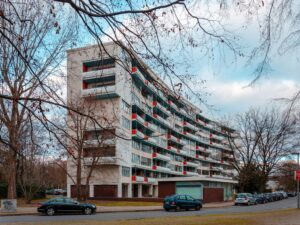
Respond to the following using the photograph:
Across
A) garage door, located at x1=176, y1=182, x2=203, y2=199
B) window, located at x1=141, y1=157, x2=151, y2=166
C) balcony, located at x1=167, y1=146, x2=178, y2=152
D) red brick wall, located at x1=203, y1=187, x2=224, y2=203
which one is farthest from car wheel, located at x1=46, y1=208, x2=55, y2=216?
balcony, located at x1=167, y1=146, x2=178, y2=152

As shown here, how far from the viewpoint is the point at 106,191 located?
217 feet

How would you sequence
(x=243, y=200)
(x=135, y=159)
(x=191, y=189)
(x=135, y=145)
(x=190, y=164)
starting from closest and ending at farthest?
(x=243, y=200) → (x=191, y=189) → (x=135, y=159) → (x=135, y=145) → (x=190, y=164)

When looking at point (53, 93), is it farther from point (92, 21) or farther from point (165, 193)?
point (165, 193)

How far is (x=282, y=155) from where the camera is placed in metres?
65.6

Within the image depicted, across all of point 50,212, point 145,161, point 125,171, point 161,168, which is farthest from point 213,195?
point 50,212

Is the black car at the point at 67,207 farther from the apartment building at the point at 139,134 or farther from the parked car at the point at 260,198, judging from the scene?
the parked car at the point at 260,198

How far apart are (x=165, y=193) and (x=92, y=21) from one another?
175ft

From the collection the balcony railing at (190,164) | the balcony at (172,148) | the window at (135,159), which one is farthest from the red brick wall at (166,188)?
the balcony railing at (190,164)

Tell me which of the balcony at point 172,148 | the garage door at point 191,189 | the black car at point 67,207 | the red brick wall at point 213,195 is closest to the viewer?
the black car at point 67,207

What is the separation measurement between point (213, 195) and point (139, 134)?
16.1m

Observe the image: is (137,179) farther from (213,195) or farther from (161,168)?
(213,195)

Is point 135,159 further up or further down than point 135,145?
further down

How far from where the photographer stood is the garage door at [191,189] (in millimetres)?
54875

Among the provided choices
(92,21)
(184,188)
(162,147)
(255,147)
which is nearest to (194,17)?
(92,21)
